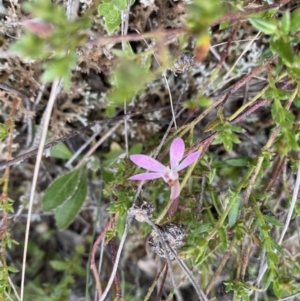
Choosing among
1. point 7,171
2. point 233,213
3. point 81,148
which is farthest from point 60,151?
point 233,213

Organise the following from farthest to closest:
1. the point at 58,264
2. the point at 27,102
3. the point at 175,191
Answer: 1. the point at 58,264
2. the point at 27,102
3. the point at 175,191

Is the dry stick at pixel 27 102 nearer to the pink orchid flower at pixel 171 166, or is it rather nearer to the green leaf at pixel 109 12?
the green leaf at pixel 109 12

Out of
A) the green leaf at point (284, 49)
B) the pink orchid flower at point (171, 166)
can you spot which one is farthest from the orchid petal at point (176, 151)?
the green leaf at point (284, 49)

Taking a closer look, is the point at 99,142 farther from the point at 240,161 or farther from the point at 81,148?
the point at 240,161

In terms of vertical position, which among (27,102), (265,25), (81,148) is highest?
(265,25)

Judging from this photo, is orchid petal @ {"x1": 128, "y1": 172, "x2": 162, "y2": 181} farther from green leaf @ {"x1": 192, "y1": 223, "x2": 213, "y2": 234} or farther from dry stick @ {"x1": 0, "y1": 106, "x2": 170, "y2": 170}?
dry stick @ {"x1": 0, "y1": 106, "x2": 170, "y2": 170}
